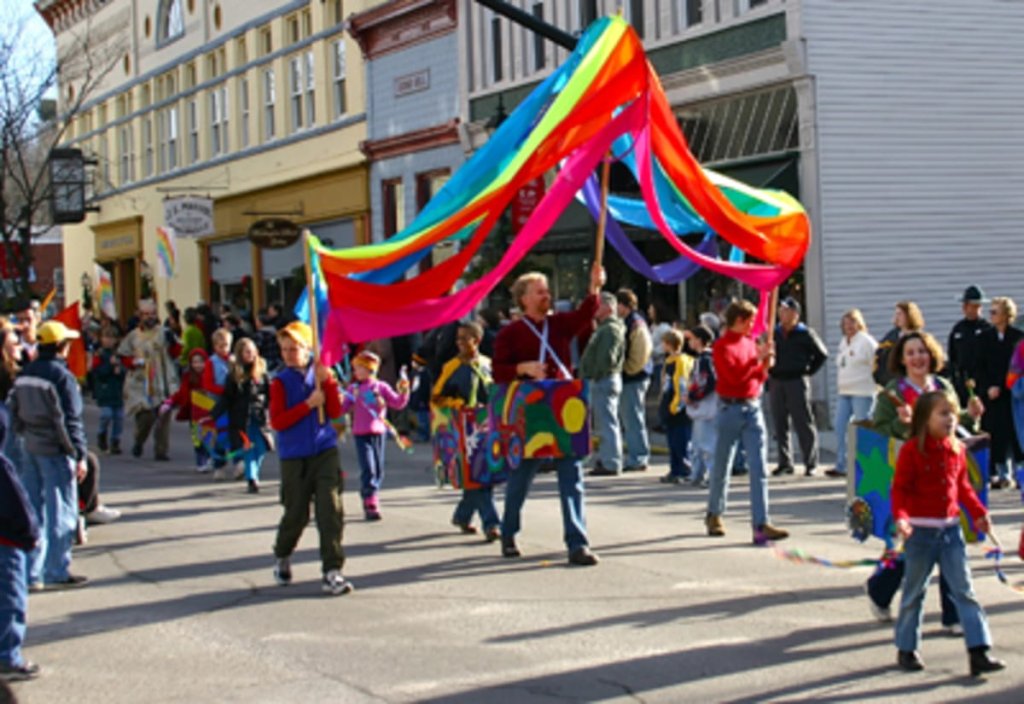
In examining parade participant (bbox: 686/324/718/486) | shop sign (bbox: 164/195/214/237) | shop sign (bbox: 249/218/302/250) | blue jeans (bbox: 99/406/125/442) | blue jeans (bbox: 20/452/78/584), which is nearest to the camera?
blue jeans (bbox: 20/452/78/584)

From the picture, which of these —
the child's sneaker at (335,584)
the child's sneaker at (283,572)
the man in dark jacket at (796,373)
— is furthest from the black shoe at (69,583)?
the man in dark jacket at (796,373)

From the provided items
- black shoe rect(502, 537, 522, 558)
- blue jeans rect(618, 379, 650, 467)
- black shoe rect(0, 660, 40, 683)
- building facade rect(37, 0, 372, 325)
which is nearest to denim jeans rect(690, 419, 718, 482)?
blue jeans rect(618, 379, 650, 467)

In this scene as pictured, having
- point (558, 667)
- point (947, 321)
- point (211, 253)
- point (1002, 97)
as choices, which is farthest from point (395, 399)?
point (211, 253)

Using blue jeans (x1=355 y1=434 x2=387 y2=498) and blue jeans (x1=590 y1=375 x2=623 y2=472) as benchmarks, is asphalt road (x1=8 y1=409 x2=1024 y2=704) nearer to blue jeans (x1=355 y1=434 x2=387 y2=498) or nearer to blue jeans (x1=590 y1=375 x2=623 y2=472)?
blue jeans (x1=355 y1=434 x2=387 y2=498)

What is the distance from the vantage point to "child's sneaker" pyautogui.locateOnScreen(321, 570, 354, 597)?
914cm

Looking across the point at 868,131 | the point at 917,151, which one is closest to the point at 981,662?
the point at 868,131

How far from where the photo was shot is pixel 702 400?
14.2 m

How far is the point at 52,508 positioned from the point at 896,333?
837 cm

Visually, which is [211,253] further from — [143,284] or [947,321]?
[947,321]

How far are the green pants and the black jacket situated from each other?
7.12 metres

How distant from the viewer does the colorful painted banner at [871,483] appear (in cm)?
778

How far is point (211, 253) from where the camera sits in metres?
40.1

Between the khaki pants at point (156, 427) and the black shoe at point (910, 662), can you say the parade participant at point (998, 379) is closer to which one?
the black shoe at point (910, 662)

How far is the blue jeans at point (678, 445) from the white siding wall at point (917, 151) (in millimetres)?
6152
